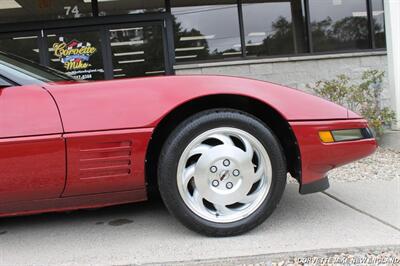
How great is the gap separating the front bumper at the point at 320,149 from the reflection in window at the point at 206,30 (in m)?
5.68

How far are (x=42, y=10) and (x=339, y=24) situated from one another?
5288 millimetres

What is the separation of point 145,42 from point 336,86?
3544mm

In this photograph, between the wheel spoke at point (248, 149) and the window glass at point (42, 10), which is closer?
the wheel spoke at point (248, 149)

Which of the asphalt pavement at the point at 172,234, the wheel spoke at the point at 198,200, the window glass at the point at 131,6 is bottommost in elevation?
the asphalt pavement at the point at 172,234

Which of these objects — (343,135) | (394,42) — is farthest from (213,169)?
(394,42)

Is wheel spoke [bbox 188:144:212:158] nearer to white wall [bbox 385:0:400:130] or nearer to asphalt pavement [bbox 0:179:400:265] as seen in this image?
asphalt pavement [bbox 0:179:400:265]

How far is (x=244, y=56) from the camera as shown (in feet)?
28.1

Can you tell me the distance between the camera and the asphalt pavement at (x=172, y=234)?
9.42ft

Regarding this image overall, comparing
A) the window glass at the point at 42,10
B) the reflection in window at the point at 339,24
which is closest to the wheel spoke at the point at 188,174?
the window glass at the point at 42,10

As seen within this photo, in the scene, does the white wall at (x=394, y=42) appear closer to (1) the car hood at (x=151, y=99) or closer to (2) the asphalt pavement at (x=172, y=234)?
(2) the asphalt pavement at (x=172, y=234)

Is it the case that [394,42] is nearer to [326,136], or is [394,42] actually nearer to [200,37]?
[200,37]

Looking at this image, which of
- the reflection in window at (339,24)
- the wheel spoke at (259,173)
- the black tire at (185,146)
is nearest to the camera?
the black tire at (185,146)

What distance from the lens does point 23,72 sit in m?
3.07

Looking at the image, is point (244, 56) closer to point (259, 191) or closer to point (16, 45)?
point (16, 45)
